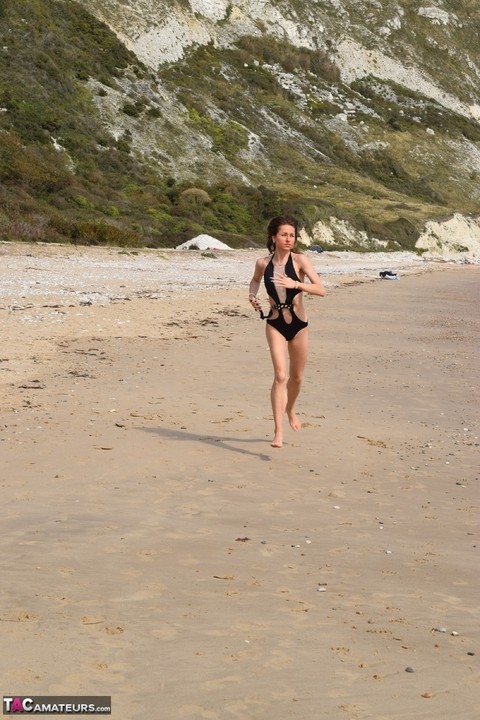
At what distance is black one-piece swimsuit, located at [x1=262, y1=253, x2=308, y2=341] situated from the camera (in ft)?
26.3

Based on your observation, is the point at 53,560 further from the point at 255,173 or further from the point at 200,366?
the point at 255,173

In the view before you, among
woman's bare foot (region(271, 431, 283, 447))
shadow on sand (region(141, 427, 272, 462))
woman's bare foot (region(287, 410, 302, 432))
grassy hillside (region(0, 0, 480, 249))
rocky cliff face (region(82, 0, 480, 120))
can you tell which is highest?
rocky cliff face (region(82, 0, 480, 120))

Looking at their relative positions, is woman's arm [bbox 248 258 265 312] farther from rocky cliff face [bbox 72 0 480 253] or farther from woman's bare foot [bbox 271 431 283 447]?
rocky cliff face [bbox 72 0 480 253]

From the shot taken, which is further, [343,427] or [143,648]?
[343,427]

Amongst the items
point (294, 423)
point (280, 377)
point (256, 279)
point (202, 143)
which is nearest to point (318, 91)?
point (202, 143)

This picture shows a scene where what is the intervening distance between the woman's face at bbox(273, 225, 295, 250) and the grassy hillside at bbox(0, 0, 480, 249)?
22.4m

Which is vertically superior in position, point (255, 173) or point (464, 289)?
point (255, 173)

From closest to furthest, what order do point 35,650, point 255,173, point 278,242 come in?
point 35,650
point 278,242
point 255,173

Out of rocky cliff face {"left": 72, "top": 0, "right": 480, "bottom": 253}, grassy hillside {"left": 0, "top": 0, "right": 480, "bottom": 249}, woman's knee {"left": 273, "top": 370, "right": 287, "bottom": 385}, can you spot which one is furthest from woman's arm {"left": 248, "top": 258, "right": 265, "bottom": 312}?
rocky cliff face {"left": 72, "top": 0, "right": 480, "bottom": 253}

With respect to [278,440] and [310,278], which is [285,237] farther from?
[278,440]

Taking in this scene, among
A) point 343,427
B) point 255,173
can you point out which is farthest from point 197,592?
point 255,173

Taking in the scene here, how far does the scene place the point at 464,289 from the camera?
102ft

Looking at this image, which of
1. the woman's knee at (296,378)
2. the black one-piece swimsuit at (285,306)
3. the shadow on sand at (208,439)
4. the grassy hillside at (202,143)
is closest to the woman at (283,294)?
the black one-piece swimsuit at (285,306)

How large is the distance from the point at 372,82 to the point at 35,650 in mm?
91474
